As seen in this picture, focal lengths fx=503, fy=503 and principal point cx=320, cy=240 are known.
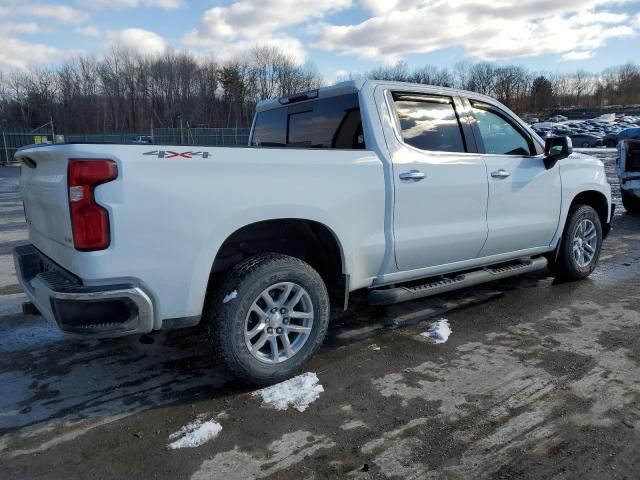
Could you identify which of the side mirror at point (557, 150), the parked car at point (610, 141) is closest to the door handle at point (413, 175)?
the side mirror at point (557, 150)

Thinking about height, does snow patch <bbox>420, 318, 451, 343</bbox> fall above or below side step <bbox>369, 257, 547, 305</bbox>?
below

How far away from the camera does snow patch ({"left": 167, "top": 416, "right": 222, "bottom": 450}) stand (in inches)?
105

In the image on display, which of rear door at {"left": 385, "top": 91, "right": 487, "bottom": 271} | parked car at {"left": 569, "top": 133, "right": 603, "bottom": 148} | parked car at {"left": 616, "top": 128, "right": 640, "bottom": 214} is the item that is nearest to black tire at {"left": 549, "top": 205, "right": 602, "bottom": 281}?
rear door at {"left": 385, "top": 91, "right": 487, "bottom": 271}

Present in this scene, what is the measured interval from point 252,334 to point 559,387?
1.99 metres

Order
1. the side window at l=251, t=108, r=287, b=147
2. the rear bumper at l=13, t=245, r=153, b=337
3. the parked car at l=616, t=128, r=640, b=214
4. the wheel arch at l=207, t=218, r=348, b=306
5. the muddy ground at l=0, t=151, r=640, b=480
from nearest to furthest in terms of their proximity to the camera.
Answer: the muddy ground at l=0, t=151, r=640, b=480 → the rear bumper at l=13, t=245, r=153, b=337 → the wheel arch at l=207, t=218, r=348, b=306 → the side window at l=251, t=108, r=287, b=147 → the parked car at l=616, t=128, r=640, b=214

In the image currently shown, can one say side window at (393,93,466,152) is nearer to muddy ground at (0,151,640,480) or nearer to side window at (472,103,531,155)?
side window at (472,103,531,155)

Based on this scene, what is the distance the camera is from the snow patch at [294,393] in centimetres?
309

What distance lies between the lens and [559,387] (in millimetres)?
3215

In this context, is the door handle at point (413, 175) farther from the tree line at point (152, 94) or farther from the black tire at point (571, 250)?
the tree line at point (152, 94)

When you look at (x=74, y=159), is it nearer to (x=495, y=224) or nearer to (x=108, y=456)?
(x=108, y=456)

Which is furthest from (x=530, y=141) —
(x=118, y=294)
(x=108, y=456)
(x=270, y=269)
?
(x=108, y=456)

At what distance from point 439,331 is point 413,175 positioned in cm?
135

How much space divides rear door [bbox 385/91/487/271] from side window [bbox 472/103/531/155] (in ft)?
0.72

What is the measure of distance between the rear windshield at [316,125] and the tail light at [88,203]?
1.94m
